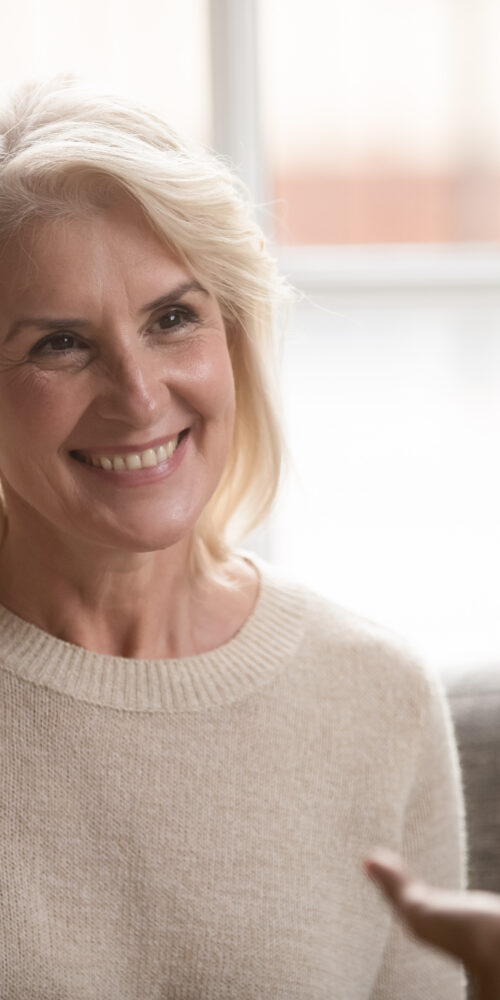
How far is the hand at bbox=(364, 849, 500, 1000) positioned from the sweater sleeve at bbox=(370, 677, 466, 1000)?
773 millimetres

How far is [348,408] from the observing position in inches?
114

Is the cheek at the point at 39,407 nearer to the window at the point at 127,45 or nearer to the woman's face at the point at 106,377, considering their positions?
the woman's face at the point at 106,377

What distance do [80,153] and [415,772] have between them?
86 cm

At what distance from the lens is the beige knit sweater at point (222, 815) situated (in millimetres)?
1356

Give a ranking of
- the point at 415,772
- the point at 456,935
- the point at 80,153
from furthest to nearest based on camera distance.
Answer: the point at 415,772 < the point at 80,153 < the point at 456,935

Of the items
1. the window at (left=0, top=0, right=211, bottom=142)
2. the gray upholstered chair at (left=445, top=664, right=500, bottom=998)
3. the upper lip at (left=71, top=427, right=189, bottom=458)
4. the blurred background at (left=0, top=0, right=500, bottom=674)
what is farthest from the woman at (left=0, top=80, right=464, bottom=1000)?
the window at (left=0, top=0, right=211, bottom=142)

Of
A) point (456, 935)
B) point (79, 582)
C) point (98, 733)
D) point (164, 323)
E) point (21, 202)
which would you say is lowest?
point (98, 733)

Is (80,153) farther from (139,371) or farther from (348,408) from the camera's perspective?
(348,408)

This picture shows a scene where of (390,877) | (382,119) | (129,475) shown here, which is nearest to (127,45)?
(382,119)

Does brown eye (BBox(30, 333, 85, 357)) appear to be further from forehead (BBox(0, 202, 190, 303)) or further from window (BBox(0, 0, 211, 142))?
window (BBox(0, 0, 211, 142))

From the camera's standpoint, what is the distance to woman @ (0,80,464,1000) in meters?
1.29

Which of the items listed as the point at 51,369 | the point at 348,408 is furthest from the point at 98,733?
the point at 348,408

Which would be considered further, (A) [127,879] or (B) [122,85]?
(B) [122,85]

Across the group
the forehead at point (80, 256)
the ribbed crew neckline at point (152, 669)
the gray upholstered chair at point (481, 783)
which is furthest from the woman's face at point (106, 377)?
the gray upholstered chair at point (481, 783)
